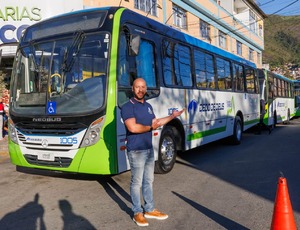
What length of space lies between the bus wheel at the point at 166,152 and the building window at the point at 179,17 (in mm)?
15654

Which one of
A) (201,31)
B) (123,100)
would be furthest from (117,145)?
(201,31)

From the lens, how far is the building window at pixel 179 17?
71.3 ft

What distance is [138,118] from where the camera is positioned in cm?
419

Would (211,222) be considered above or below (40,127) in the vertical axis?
below

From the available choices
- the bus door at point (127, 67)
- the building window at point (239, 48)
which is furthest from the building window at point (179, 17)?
the bus door at point (127, 67)

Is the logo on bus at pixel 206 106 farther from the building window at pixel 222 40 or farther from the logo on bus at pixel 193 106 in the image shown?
the building window at pixel 222 40

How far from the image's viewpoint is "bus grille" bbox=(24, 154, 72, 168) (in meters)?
5.71

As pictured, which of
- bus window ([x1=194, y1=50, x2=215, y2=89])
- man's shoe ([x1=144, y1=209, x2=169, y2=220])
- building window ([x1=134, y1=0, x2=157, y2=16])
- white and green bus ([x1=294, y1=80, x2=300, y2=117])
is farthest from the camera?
white and green bus ([x1=294, y1=80, x2=300, y2=117])

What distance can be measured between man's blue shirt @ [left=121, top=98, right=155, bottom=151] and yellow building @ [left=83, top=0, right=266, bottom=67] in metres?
8.44

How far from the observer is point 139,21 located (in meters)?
6.49

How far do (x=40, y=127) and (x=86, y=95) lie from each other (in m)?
1.03

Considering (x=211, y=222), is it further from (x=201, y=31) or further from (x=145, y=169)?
(x=201, y=31)

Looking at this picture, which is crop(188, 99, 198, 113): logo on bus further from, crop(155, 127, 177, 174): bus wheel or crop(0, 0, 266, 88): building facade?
crop(0, 0, 266, 88): building facade

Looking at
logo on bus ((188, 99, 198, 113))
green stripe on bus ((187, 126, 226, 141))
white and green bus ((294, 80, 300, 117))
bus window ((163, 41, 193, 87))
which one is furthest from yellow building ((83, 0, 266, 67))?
white and green bus ((294, 80, 300, 117))
